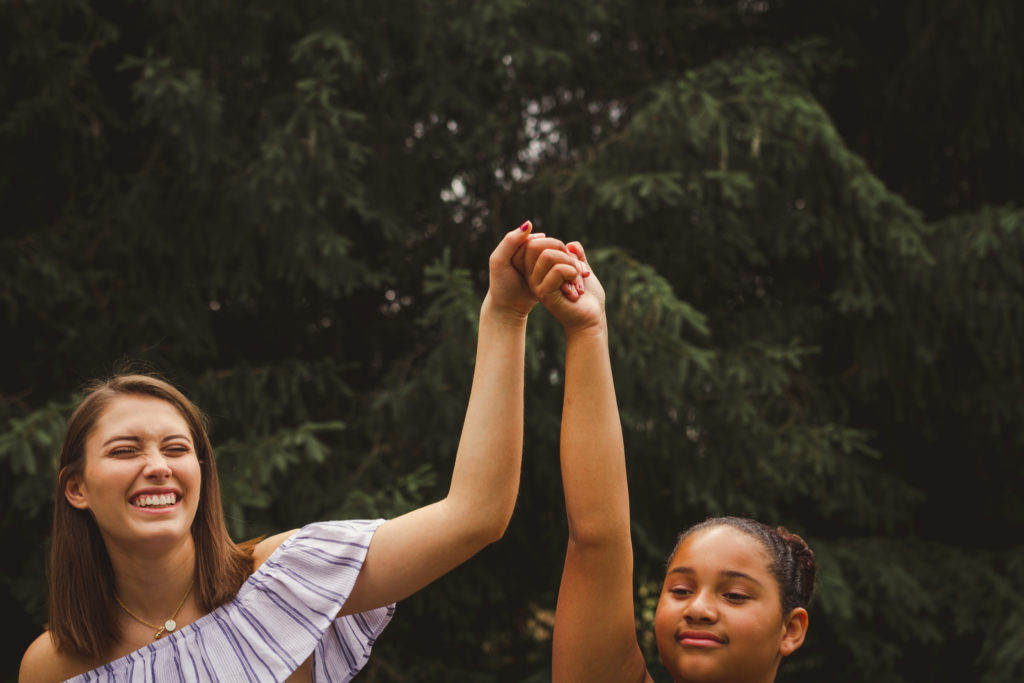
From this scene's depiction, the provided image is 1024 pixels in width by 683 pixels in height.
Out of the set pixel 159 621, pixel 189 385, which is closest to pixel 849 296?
pixel 189 385

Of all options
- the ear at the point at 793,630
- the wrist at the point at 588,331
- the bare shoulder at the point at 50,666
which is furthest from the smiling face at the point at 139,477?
the ear at the point at 793,630

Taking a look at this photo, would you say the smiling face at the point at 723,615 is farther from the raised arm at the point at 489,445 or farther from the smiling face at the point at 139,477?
the smiling face at the point at 139,477

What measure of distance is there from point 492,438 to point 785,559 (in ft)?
1.87

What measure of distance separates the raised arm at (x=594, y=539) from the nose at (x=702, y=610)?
0.10m

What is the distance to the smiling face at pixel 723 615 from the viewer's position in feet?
5.09

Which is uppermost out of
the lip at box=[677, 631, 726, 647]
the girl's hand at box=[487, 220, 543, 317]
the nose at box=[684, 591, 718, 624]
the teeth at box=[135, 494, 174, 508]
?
the girl's hand at box=[487, 220, 543, 317]

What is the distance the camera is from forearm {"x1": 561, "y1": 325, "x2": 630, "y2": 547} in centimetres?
151

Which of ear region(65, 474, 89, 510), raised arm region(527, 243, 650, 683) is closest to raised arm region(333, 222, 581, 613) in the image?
raised arm region(527, 243, 650, 683)

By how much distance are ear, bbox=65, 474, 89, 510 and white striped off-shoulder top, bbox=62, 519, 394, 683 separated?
31cm

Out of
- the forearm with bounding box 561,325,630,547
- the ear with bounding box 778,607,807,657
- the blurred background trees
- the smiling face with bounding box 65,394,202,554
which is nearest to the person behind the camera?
the forearm with bounding box 561,325,630,547

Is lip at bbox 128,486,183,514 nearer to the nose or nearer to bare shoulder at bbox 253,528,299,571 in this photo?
bare shoulder at bbox 253,528,299,571

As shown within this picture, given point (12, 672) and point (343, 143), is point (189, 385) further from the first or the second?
point (12, 672)

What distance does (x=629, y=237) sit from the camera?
4.95m

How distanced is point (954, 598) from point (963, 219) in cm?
210
